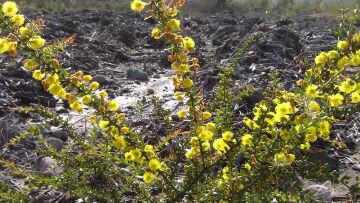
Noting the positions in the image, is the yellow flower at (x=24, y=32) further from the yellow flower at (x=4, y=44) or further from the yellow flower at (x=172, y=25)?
the yellow flower at (x=172, y=25)

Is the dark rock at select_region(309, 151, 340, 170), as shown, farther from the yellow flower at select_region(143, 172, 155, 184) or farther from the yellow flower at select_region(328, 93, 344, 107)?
the yellow flower at select_region(143, 172, 155, 184)

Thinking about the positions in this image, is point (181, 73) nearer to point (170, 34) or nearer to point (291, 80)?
point (170, 34)

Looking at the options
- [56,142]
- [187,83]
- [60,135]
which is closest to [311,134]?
[187,83]

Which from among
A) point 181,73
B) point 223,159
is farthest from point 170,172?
point 181,73

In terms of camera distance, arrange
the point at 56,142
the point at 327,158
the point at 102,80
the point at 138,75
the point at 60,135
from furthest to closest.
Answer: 1. the point at 138,75
2. the point at 102,80
3. the point at 60,135
4. the point at 56,142
5. the point at 327,158

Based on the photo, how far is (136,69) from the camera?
780cm

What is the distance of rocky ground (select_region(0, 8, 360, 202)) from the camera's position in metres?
4.25

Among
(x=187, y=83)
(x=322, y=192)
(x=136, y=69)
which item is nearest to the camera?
(x=187, y=83)

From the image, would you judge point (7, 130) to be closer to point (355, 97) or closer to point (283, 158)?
point (283, 158)

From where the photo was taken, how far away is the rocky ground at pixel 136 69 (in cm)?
425

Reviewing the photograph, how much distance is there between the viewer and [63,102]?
5820 mm

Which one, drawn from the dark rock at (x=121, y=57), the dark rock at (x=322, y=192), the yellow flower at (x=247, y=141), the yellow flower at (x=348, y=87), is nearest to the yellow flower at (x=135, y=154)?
the yellow flower at (x=247, y=141)

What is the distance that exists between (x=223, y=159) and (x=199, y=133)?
22 centimetres

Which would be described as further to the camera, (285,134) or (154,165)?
(154,165)
